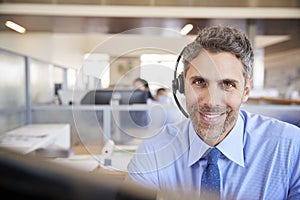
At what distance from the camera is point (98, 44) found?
933mm

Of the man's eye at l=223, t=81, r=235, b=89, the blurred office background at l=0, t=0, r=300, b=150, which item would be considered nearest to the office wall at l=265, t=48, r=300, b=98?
Result: the blurred office background at l=0, t=0, r=300, b=150

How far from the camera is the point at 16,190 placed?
16 cm

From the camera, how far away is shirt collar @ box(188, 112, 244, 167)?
90 cm

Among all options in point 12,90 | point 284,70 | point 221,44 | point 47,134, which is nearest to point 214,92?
point 221,44

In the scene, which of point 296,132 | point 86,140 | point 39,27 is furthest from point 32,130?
point 39,27

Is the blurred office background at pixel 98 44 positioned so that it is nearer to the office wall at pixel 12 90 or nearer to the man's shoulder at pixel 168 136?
the office wall at pixel 12 90

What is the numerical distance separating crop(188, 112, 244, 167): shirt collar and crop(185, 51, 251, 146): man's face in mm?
15

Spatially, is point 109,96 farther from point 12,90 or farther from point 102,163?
point 12,90

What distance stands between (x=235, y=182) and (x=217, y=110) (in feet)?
0.71

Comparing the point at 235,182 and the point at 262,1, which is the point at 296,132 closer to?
the point at 235,182

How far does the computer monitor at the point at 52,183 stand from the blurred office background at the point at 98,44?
67cm

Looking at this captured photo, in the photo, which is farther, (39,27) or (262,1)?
(39,27)

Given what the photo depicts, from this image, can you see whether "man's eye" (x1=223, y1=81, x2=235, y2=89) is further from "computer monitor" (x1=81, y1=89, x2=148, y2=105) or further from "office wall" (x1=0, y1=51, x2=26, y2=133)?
"office wall" (x1=0, y1=51, x2=26, y2=133)

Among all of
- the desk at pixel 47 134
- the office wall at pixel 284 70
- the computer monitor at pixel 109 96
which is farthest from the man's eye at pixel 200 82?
the office wall at pixel 284 70
